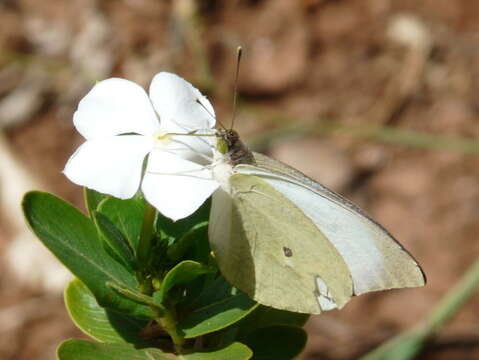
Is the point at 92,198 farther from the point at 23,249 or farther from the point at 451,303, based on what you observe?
the point at 23,249

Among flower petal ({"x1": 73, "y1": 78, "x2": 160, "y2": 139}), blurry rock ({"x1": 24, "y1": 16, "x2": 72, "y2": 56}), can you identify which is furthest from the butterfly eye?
blurry rock ({"x1": 24, "y1": 16, "x2": 72, "y2": 56})

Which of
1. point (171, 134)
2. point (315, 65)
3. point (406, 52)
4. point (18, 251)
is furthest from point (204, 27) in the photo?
point (171, 134)

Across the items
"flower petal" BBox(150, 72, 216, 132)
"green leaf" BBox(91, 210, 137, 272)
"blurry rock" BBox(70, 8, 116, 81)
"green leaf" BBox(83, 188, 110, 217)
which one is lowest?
"green leaf" BBox(91, 210, 137, 272)

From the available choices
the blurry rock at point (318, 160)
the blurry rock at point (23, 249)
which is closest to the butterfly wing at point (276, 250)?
the blurry rock at point (23, 249)

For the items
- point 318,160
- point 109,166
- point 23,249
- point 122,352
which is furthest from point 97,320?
point 318,160

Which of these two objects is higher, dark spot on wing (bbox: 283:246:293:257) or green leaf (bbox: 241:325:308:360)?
dark spot on wing (bbox: 283:246:293:257)

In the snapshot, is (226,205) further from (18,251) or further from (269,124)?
(269,124)

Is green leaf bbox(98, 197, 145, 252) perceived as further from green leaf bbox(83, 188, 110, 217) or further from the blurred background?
the blurred background
